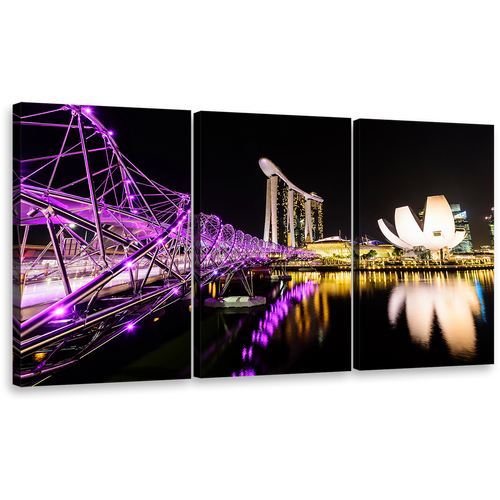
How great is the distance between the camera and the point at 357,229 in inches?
160

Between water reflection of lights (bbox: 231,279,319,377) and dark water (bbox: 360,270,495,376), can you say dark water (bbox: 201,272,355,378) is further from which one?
dark water (bbox: 360,270,495,376)

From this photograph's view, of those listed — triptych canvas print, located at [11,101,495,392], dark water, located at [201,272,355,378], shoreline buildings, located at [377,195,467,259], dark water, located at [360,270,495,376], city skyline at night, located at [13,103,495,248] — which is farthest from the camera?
dark water, located at [360,270,495,376]

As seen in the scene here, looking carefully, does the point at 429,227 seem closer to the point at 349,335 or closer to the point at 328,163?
the point at 328,163

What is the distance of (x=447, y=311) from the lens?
10.7 metres

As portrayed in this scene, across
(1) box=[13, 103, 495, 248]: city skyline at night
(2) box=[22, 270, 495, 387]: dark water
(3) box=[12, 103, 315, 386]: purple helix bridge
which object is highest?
(1) box=[13, 103, 495, 248]: city skyline at night

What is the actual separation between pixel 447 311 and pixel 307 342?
6.97 meters

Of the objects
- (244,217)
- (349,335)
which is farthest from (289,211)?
(349,335)

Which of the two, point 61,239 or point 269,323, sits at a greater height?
point 61,239

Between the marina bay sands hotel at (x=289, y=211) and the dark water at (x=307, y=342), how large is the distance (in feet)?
10.1

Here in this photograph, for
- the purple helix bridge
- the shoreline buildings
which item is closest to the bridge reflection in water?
the shoreline buildings

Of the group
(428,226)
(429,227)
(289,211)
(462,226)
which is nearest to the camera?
(462,226)

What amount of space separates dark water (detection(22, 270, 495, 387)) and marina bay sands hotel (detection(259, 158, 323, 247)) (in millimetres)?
3091

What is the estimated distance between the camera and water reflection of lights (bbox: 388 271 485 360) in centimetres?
770

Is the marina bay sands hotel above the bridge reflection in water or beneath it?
above
